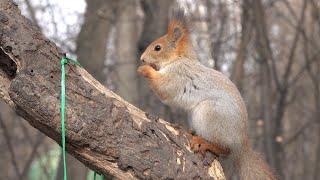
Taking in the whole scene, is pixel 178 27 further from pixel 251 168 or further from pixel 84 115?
pixel 84 115

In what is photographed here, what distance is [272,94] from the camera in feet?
22.7

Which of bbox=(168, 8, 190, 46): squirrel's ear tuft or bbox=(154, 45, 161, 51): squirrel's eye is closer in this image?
bbox=(168, 8, 190, 46): squirrel's ear tuft

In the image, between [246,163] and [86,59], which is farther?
[86,59]

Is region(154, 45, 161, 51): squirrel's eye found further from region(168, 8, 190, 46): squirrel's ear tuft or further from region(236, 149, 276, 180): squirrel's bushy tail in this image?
region(236, 149, 276, 180): squirrel's bushy tail

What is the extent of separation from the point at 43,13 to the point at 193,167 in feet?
13.4

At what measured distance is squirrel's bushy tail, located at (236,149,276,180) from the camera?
3.69 metres

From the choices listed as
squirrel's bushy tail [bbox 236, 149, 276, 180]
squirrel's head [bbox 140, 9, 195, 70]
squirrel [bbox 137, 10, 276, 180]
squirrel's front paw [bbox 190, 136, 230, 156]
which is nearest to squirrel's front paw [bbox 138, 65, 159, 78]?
squirrel [bbox 137, 10, 276, 180]

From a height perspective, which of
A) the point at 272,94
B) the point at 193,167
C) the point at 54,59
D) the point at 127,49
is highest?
the point at 127,49

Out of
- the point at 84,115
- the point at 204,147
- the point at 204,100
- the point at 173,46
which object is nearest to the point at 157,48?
the point at 173,46

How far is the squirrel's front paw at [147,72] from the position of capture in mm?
3979

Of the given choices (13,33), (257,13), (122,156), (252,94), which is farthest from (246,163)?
(252,94)

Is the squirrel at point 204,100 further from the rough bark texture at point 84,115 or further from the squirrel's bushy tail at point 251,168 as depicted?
the rough bark texture at point 84,115

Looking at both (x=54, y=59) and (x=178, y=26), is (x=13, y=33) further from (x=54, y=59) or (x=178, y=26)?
(x=178, y=26)

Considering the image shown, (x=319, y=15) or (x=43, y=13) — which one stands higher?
(x=43, y=13)
